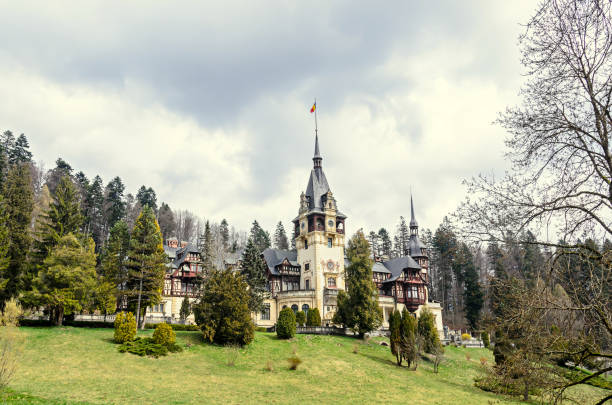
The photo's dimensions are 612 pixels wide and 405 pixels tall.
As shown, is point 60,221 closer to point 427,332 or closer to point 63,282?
point 63,282

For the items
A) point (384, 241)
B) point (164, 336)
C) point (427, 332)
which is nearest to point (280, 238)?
point (384, 241)

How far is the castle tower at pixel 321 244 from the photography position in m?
58.4

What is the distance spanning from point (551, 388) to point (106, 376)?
2454 centimetres

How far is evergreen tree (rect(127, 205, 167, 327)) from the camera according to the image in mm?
40656

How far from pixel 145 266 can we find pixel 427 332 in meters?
28.1

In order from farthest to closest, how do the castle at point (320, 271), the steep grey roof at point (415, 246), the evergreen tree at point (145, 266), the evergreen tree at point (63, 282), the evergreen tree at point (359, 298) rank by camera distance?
the steep grey roof at point (415, 246), the castle at point (320, 271), the evergreen tree at point (359, 298), the evergreen tree at point (145, 266), the evergreen tree at point (63, 282)

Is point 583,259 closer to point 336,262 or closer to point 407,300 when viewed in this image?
point 336,262

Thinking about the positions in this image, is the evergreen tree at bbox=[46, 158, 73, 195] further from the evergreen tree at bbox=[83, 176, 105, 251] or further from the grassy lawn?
the grassy lawn

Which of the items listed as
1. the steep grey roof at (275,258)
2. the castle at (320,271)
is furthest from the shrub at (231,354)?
the steep grey roof at (275,258)

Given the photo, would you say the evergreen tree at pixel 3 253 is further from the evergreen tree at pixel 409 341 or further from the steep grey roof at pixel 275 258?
the evergreen tree at pixel 409 341

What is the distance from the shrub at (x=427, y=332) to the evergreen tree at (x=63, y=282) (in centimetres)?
2987

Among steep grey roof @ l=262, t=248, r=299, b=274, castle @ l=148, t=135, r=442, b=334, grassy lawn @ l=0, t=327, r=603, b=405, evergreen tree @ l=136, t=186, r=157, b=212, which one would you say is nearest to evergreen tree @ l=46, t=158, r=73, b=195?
evergreen tree @ l=136, t=186, r=157, b=212

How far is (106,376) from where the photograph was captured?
25.4 m

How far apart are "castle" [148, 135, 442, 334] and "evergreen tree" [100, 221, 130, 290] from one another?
20.5 ft
